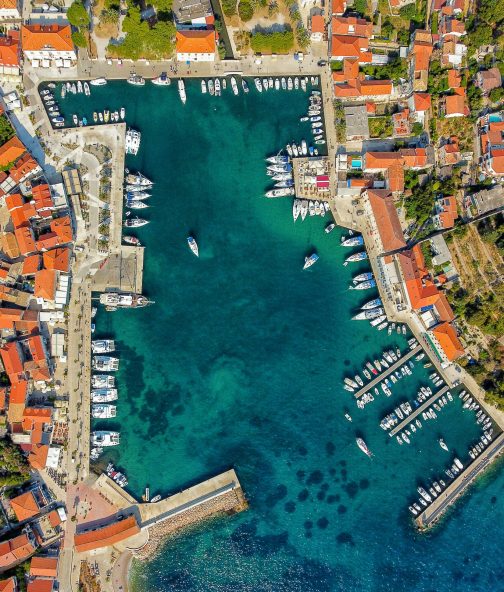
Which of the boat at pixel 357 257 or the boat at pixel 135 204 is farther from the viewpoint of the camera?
the boat at pixel 357 257

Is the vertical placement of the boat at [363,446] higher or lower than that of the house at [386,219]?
lower

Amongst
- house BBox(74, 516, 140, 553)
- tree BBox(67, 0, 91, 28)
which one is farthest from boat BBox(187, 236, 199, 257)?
house BBox(74, 516, 140, 553)

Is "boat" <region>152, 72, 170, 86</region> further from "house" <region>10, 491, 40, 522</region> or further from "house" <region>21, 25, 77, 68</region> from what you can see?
"house" <region>10, 491, 40, 522</region>

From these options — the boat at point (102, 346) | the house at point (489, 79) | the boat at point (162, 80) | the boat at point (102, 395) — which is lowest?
the boat at point (102, 395)

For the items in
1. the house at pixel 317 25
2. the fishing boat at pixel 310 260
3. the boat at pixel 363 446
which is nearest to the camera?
the house at pixel 317 25

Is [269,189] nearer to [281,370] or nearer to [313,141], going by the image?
[313,141]

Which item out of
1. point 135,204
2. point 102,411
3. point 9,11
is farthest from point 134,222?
point 9,11

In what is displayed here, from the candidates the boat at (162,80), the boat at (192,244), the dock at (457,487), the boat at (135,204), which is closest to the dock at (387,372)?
the dock at (457,487)

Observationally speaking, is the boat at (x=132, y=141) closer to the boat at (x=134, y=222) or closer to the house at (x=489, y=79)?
the boat at (x=134, y=222)

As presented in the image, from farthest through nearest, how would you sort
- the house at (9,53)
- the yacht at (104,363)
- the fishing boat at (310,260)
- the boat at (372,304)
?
the boat at (372,304)
the fishing boat at (310,260)
the yacht at (104,363)
the house at (9,53)
